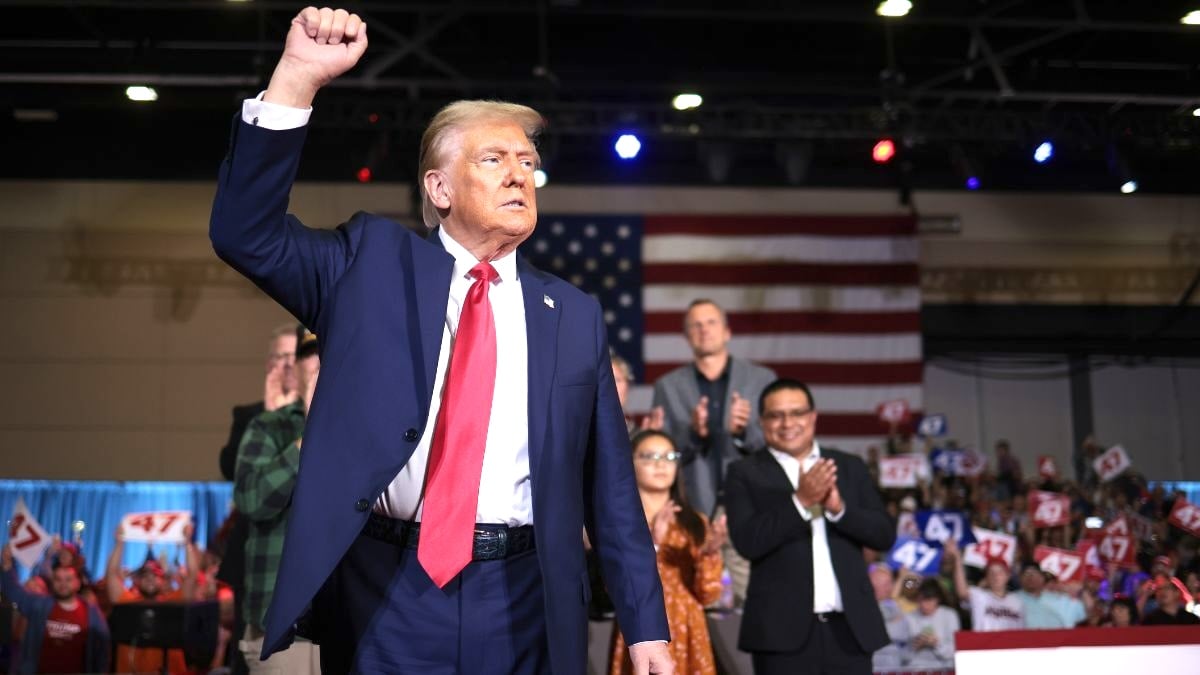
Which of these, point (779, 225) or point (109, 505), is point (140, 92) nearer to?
point (109, 505)

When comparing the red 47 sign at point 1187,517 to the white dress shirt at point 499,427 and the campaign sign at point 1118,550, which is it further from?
the white dress shirt at point 499,427

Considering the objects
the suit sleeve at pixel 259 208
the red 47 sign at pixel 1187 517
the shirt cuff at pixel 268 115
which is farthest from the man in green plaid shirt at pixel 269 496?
the red 47 sign at pixel 1187 517

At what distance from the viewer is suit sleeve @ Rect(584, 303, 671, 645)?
7.06 feet

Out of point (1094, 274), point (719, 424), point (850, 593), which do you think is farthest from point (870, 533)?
point (1094, 274)

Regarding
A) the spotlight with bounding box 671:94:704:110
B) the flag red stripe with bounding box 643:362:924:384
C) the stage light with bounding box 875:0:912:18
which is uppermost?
the stage light with bounding box 875:0:912:18

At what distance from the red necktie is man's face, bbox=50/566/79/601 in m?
6.26

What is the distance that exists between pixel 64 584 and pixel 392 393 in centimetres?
634

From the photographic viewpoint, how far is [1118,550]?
9477 millimetres

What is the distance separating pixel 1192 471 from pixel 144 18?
40.5 feet

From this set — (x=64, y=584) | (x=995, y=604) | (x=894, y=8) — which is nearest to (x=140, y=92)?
(x=64, y=584)

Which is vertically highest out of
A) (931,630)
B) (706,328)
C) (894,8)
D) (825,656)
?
(894,8)

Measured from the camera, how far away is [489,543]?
2002 millimetres

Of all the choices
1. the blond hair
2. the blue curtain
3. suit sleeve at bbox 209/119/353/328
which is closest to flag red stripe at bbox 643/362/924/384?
the blue curtain

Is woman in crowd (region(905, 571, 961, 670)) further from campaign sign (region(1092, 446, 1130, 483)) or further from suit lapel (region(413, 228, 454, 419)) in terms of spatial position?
suit lapel (region(413, 228, 454, 419))
